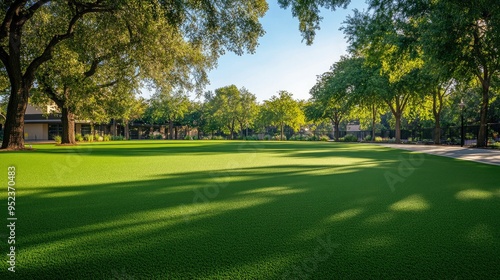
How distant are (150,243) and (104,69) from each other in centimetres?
2426

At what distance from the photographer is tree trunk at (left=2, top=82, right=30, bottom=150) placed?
15.0 metres

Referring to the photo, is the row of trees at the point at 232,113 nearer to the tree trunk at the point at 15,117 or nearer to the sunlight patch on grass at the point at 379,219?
the tree trunk at the point at 15,117

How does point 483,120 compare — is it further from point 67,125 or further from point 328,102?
point 67,125

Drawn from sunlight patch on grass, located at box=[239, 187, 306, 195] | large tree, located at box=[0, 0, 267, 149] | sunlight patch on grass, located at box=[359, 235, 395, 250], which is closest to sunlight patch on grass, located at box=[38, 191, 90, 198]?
sunlight patch on grass, located at box=[239, 187, 306, 195]

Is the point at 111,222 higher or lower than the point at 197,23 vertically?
lower

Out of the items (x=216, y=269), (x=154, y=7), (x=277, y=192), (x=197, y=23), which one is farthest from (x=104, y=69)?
(x=216, y=269)

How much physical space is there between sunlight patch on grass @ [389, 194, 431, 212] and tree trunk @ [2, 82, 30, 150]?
723 inches

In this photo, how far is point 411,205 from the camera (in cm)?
398

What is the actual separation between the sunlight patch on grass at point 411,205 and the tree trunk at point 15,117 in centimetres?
1837

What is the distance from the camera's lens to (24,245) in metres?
2.47

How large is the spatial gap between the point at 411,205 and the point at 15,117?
18667 mm

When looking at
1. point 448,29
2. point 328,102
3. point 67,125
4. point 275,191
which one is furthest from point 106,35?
point 328,102

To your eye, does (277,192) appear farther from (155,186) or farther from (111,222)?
(111,222)

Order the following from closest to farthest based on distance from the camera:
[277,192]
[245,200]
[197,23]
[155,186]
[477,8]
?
[245,200] → [277,192] → [155,186] → [477,8] → [197,23]
